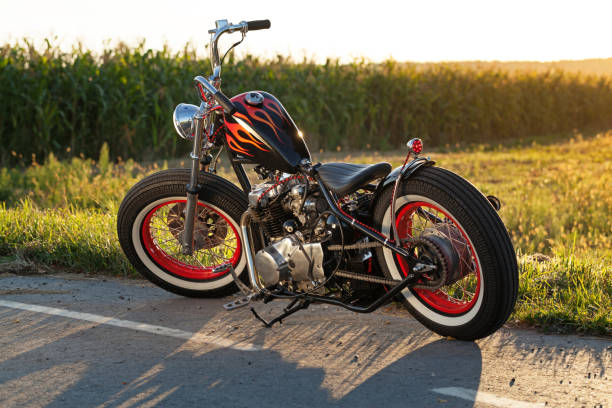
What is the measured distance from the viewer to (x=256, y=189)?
4.18m

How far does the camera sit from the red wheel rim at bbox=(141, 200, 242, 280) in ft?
15.6

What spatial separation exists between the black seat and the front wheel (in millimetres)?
131

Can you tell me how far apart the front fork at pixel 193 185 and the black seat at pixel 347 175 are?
0.89m

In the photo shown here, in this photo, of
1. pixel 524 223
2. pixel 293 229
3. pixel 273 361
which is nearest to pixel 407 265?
pixel 293 229

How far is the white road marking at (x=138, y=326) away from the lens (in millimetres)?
3936

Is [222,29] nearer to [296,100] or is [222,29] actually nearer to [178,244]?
[178,244]

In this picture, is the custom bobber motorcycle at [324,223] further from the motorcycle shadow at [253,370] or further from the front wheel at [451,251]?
the motorcycle shadow at [253,370]

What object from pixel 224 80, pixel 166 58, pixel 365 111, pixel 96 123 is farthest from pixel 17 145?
pixel 365 111

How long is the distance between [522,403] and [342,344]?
1.10 metres

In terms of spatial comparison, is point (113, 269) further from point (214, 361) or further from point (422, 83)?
point (422, 83)

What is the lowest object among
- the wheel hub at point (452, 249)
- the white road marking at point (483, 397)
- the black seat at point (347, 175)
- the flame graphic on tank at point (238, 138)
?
the white road marking at point (483, 397)

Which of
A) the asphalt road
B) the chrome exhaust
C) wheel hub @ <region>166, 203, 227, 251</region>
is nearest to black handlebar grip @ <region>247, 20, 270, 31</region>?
the chrome exhaust

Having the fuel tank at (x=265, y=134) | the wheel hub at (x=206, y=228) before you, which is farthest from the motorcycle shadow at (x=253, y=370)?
the fuel tank at (x=265, y=134)

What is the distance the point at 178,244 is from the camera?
4891 mm
